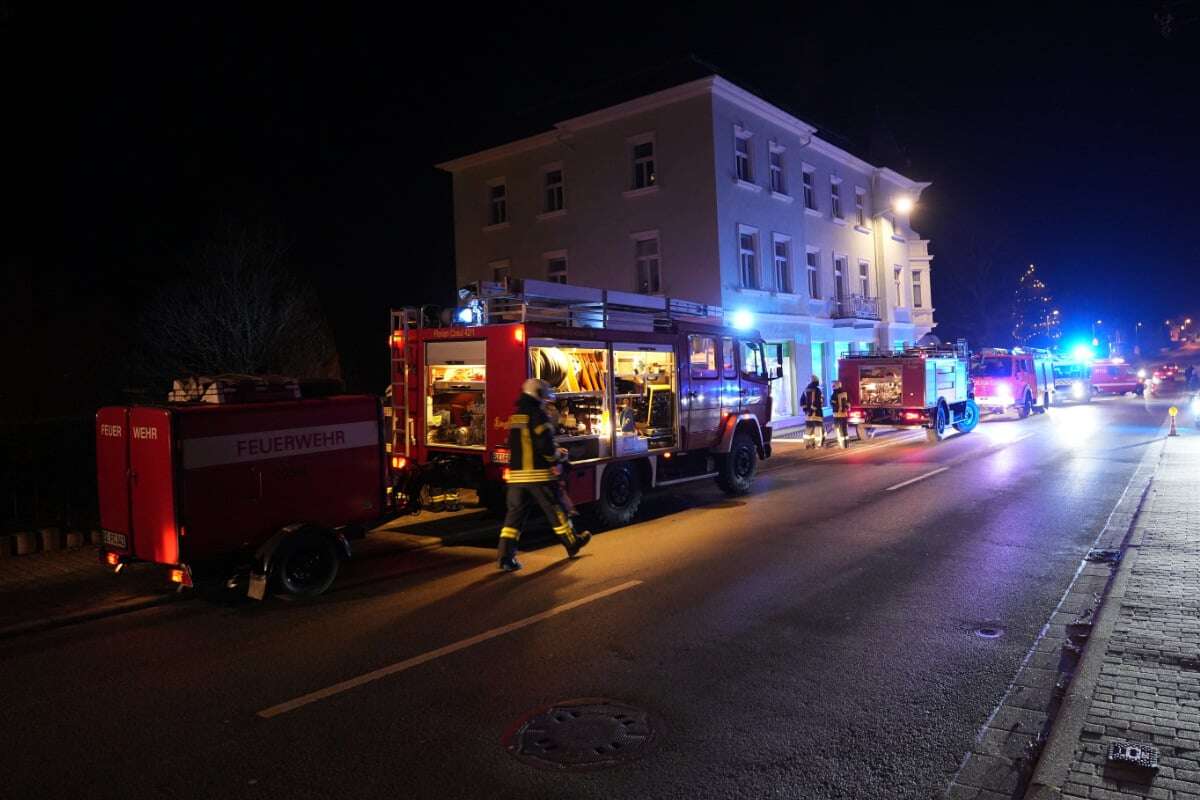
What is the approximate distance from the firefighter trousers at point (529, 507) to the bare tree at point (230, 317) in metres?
10.8

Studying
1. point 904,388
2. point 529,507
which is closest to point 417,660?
point 529,507

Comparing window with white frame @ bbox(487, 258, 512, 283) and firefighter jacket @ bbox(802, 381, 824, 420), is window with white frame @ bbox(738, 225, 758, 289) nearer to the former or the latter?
firefighter jacket @ bbox(802, 381, 824, 420)

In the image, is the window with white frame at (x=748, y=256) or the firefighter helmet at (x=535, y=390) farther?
the window with white frame at (x=748, y=256)

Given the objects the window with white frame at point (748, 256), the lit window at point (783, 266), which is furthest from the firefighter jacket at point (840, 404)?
the lit window at point (783, 266)

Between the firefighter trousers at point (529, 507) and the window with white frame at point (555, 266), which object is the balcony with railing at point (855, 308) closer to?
the window with white frame at point (555, 266)

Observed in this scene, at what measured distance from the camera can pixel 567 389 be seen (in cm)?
959

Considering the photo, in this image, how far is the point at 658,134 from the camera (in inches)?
917

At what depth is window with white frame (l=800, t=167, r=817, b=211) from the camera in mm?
27188

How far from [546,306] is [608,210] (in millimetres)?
16273

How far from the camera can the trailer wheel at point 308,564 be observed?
673cm

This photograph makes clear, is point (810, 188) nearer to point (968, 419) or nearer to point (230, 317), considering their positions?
point (968, 419)

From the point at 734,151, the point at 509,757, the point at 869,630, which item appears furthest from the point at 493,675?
the point at 734,151

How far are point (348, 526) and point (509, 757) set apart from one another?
166 inches

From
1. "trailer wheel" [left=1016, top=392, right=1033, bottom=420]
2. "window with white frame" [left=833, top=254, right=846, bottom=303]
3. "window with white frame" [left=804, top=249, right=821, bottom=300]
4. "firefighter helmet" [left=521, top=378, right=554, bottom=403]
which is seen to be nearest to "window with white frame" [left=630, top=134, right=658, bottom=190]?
"window with white frame" [left=804, top=249, right=821, bottom=300]
